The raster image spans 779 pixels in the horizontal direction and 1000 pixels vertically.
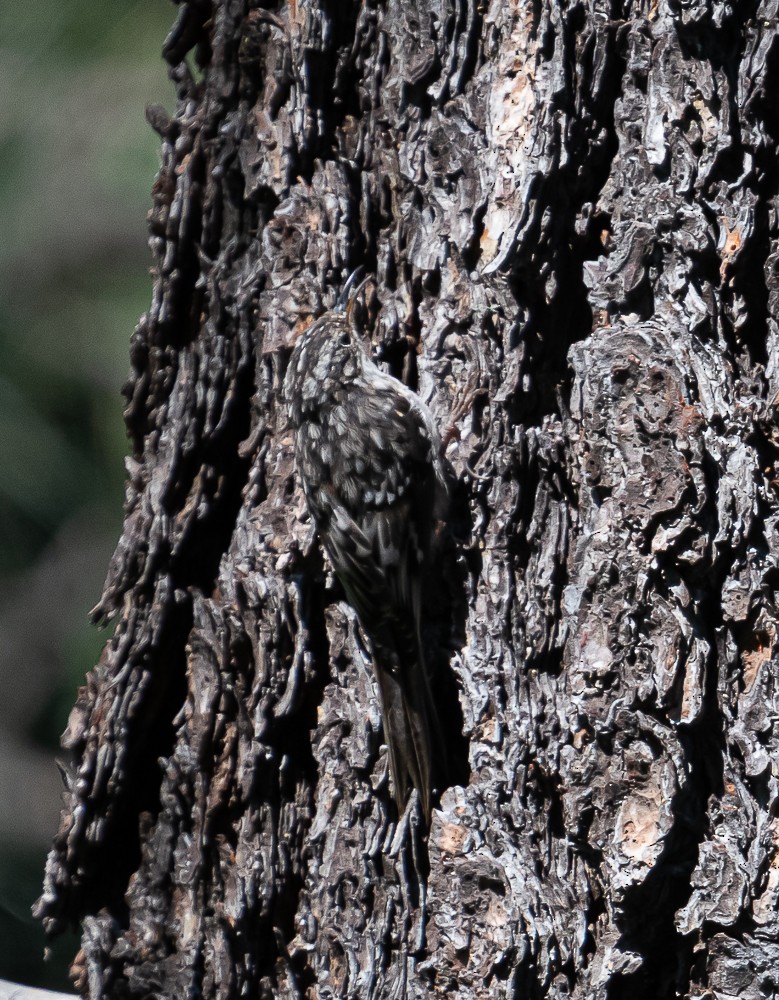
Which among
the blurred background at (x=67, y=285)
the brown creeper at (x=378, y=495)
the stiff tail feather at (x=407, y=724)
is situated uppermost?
the blurred background at (x=67, y=285)

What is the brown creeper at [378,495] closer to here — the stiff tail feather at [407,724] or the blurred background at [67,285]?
the stiff tail feather at [407,724]

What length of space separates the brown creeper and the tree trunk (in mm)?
42

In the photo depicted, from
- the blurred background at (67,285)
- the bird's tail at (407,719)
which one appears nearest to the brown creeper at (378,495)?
the bird's tail at (407,719)

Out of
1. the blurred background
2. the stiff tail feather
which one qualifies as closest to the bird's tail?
the stiff tail feather

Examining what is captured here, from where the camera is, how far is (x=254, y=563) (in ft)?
5.40

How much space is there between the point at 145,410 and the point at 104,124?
1.61 meters

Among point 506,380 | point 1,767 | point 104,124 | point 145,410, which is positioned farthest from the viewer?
point 1,767

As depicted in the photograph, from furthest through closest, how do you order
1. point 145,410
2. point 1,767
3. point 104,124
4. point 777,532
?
1. point 1,767
2. point 104,124
3. point 145,410
4. point 777,532

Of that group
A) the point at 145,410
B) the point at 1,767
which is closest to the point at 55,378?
the point at 1,767

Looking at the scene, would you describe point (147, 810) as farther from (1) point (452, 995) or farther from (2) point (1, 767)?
(2) point (1, 767)

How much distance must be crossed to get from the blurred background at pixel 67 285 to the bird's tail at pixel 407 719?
170 cm

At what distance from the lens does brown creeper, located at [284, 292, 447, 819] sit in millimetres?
1546

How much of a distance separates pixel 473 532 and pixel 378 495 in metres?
0.34

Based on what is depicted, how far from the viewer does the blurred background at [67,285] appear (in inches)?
116
